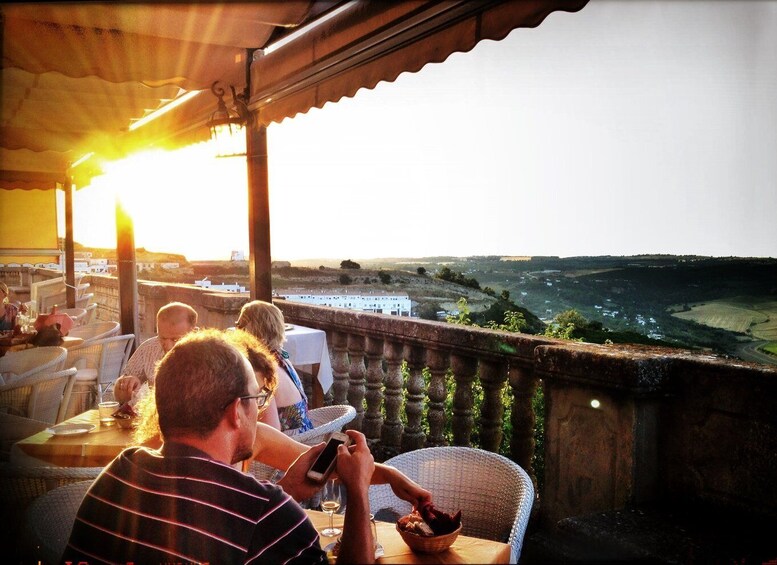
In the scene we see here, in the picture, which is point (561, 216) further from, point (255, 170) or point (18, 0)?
point (18, 0)

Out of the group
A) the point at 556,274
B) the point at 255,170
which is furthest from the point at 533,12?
the point at 556,274

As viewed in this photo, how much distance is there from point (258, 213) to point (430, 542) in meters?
3.19

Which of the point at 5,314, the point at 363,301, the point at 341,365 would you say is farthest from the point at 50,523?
the point at 5,314

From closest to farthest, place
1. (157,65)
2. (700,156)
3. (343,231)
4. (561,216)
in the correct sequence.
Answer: (700,156)
(157,65)
(561,216)
(343,231)

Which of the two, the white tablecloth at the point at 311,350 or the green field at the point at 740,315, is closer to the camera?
the green field at the point at 740,315

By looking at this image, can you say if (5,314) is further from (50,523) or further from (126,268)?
(50,523)

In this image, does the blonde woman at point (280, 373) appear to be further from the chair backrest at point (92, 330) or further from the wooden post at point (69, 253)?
the wooden post at point (69, 253)

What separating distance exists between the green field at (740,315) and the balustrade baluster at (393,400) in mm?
2020

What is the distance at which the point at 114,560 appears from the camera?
1537 mm

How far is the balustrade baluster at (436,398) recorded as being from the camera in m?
4.09

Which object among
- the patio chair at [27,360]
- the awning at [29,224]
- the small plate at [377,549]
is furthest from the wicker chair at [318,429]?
the awning at [29,224]

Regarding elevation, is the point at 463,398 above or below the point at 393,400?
above

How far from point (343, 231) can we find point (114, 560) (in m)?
5.11

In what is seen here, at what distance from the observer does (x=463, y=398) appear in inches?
153
